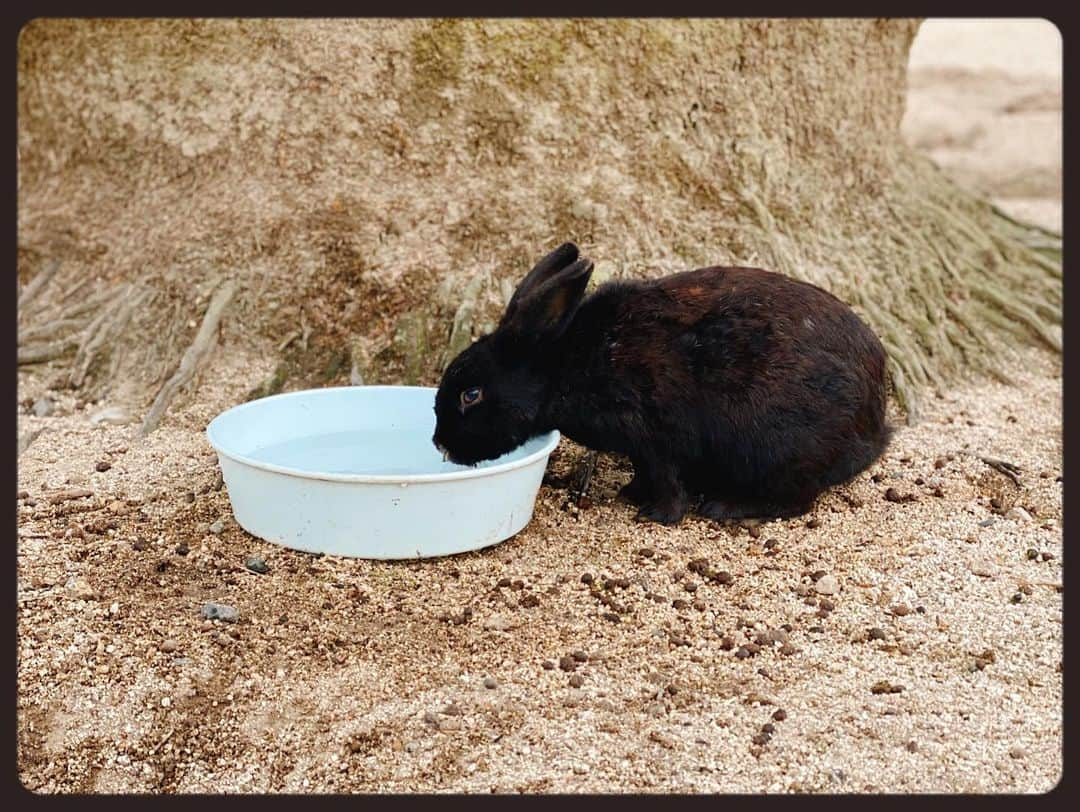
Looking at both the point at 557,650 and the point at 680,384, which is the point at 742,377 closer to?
the point at 680,384

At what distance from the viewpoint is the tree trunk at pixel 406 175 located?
7305 mm

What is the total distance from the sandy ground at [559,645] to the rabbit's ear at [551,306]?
953 millimetres

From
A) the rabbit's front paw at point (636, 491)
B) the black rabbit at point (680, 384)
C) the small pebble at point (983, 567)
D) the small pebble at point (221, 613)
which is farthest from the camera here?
the rabbit's front paw at point (636, 491)

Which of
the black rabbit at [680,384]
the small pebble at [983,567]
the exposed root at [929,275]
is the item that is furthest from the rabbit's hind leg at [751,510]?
the exposed root at [929,275]

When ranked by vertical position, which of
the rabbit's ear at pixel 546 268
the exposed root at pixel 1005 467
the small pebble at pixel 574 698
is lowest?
the small pebble at pixel 574 698

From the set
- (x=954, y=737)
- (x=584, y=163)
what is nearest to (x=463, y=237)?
(x=584, y=163)

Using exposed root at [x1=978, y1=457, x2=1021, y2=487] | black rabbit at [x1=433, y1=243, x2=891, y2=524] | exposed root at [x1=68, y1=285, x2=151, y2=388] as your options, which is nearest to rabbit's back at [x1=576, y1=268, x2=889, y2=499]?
black rabbit at [x1=433, y1=243, x2=891, y2=524]

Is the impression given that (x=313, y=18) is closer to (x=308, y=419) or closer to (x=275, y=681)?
(x=308, y=419)

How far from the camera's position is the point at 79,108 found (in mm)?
8070

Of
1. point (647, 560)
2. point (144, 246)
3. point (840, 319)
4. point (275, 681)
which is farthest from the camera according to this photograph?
point (144, 246)

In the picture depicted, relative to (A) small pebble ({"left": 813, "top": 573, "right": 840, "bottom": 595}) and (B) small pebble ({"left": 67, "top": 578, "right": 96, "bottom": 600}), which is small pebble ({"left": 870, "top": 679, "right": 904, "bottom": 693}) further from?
(B) small pebble ({"left": 67, "top": 578, "right": 96, "bottom": 600})

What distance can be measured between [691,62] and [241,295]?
3106 millimetres

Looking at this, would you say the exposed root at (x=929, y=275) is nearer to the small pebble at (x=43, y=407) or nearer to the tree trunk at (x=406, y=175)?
the tree trunk at (x=406, y=175)

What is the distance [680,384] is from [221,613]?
228 cm
